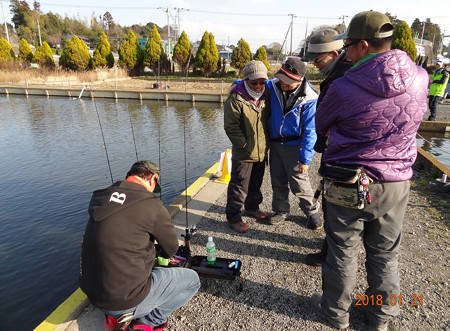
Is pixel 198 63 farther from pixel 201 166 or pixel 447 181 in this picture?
pixel 447 181

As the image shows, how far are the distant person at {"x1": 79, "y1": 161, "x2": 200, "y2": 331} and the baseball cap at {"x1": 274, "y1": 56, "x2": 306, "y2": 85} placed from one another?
1.82 metres

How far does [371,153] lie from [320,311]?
1367 mm

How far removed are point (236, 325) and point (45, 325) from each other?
1509 millimetres

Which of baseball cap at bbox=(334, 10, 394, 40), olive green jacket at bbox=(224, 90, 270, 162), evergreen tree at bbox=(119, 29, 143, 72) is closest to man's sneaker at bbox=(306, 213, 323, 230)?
olive green jacket at bbox=(224, 90, 270, 162)

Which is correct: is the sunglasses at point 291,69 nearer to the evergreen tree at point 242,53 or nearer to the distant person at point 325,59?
the distant person at point 325,59

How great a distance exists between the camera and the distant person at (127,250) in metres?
1.84

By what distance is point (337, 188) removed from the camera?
6.77 feet

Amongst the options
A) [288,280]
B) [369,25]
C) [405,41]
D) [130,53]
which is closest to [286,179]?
[288,280]

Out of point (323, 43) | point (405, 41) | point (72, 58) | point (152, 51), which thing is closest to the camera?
point (323, 43)

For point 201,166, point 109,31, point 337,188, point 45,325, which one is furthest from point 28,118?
point 109,31

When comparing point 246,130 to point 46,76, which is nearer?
point 246,130

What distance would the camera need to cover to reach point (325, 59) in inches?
115

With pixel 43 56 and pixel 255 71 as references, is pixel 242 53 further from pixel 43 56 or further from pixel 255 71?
pixel 255 71

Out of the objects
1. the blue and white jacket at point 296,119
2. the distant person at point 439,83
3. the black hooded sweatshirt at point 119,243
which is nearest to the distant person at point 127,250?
the black hooded sweatshirt at point 119,243
